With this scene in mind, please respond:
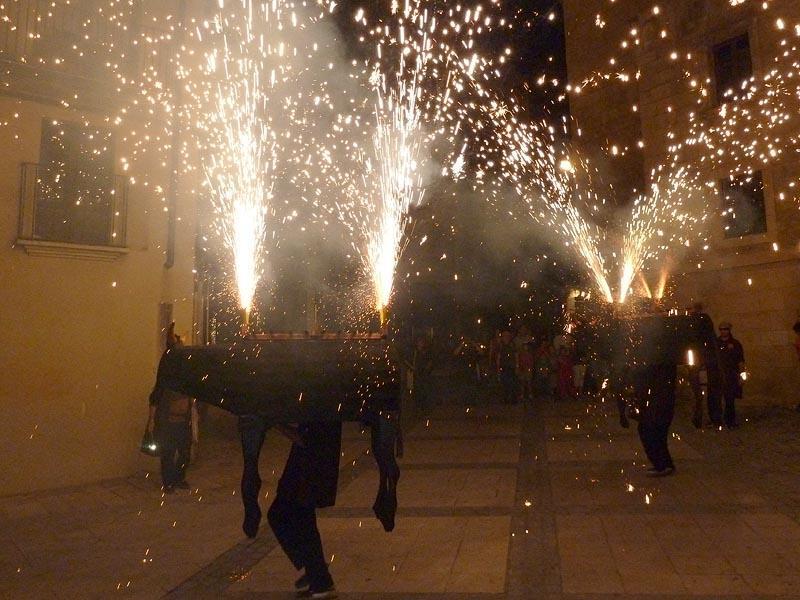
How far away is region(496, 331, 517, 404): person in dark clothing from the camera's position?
14914 mm

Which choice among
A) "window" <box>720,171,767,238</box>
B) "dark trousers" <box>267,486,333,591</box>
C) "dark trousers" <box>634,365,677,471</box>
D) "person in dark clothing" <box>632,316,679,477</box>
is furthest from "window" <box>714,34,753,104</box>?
"dark trousers" <box>267,486,333,591</box>

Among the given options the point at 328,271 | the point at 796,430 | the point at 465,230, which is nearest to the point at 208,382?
the point at 796,430

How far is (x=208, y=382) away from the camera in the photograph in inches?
143

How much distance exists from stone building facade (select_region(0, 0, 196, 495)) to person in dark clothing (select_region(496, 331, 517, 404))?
8.26 metres

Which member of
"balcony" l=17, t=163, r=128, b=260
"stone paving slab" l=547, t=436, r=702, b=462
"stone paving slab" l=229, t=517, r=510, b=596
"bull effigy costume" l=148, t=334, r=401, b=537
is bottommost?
"stone paving slab" l=229, t=517, r=510, b=596

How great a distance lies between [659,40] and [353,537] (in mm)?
14959

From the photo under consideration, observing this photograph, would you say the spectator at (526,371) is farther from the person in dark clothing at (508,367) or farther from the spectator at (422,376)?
the spectator at (422,376)

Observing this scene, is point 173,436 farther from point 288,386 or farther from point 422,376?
point 422,376

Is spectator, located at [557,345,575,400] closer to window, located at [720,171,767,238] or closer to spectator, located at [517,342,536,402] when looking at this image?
spectator, located at [517,342,536,402]

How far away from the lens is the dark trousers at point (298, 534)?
3.90m

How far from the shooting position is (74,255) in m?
7.75

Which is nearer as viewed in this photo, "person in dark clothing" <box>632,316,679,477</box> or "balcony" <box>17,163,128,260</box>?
"person in dark clothing" <box>632,316,679,477</box>

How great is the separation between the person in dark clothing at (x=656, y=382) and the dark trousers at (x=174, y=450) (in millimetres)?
4950

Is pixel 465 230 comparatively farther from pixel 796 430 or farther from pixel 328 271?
pixel 796 430
